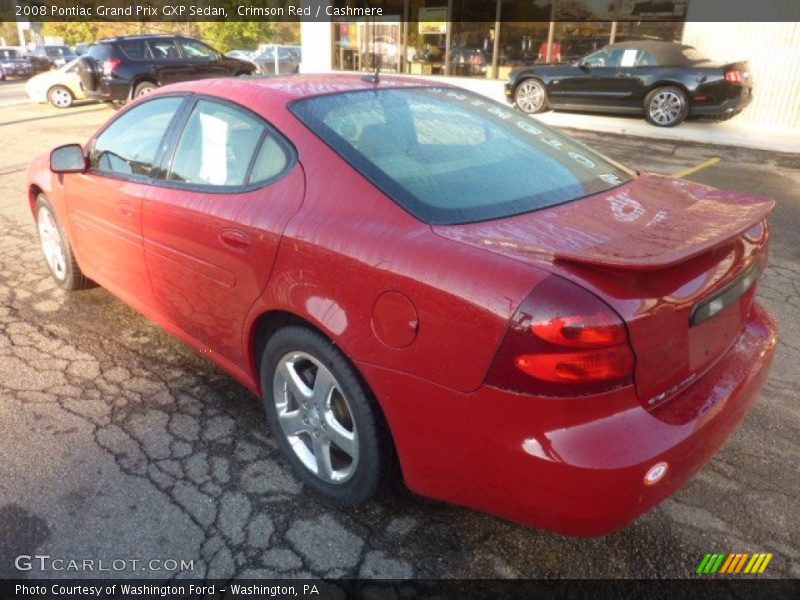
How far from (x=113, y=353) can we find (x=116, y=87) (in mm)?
12203

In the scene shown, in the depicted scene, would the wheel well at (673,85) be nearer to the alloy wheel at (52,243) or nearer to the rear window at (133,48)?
the rear window at (133,48)

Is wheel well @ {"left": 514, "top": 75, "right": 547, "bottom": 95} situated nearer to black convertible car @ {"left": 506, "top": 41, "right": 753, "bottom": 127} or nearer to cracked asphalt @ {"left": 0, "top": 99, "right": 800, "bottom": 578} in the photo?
black convertible car @ {"left": 506, "top": 41, "right": 753, "bottom": 127}

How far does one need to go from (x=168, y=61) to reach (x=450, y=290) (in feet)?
47.9

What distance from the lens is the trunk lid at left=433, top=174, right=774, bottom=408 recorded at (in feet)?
5.52

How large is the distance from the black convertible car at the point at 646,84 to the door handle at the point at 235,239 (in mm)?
11580

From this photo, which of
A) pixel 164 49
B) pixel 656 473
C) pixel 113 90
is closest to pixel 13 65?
pixel 164 49

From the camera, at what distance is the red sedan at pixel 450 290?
169 centimetres

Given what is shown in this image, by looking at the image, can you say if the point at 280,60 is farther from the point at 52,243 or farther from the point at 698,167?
the point at 52,243

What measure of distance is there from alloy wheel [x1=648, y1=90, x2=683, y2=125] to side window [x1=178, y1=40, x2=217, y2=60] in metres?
9.97

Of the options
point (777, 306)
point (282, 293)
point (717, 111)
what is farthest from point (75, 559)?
point (717, 111)

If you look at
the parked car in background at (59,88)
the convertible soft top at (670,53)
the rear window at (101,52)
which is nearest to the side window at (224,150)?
the convertible soft top at (670,53)

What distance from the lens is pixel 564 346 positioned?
1638mm

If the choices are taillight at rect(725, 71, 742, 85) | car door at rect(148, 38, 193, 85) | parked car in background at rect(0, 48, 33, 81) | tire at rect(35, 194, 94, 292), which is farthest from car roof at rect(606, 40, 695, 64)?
parked car in background at rect(0, 48, 33, 81)

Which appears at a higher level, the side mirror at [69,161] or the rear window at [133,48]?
the rear window at [133,48]
